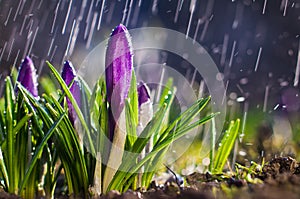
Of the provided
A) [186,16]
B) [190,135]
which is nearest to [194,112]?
[190,135]

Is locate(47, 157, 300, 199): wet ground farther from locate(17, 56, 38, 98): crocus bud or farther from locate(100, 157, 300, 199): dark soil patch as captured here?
locate(17, 56, 38, 98): crocus bud

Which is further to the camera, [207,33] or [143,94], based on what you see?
[207,33]

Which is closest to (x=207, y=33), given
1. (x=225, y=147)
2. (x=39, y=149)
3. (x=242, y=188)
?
(x=225, y=147)

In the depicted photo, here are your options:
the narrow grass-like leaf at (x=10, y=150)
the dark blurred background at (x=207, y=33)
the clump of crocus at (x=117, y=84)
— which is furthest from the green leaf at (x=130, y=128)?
the dark blurred background at (x=207, y=33)

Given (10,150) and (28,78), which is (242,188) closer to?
(10,150)

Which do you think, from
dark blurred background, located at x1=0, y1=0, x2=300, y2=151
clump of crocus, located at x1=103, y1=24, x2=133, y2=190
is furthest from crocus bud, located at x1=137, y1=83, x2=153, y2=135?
dark blurred background, located at x1=0, y1=0, x2=300, y2=151

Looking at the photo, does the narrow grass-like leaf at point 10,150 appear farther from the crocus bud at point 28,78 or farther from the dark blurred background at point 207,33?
the dark blurred background at point 207,33
